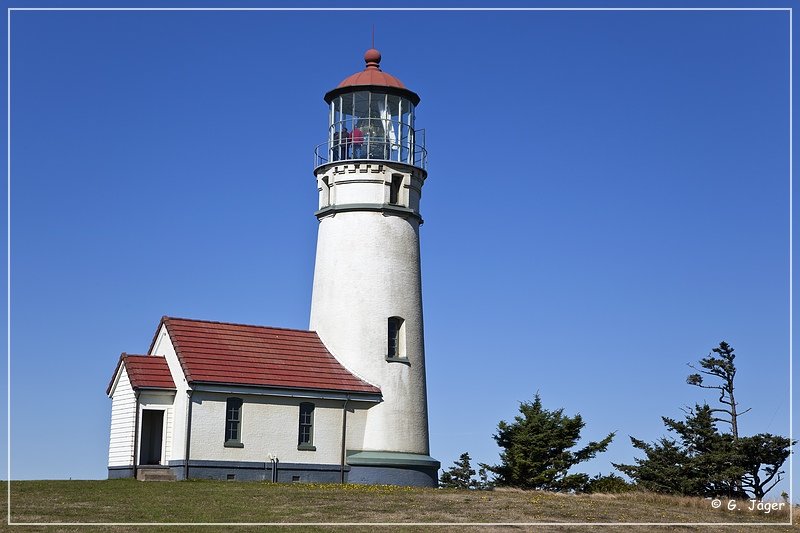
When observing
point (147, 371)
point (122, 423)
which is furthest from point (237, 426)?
point (122, 423)

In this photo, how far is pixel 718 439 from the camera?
41000 millimetres

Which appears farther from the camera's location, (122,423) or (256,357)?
(256,357)

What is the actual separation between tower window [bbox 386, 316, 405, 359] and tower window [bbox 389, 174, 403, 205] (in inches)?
155

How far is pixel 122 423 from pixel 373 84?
44.9 feet

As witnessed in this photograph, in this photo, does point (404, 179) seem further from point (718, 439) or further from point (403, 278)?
point (718, 439)

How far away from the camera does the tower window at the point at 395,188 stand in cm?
3991

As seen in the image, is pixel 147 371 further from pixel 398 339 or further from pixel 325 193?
pixel 325 193

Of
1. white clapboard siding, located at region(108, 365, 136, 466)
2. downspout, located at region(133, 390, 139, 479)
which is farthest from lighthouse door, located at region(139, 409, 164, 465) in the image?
downspout, located at region(133, 390, 139, 479)

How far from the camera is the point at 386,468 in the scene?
1501 inches

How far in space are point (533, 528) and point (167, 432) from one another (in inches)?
607

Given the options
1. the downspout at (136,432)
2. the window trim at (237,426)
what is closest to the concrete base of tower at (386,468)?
the window trim at (237,426)

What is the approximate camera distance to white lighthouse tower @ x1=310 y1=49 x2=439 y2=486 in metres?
38.7

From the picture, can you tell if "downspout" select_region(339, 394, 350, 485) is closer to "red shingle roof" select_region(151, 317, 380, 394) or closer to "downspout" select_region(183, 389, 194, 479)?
"red shingle roof" select_region(151, 317, 380, 394)

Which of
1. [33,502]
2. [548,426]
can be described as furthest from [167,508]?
[548,426]
